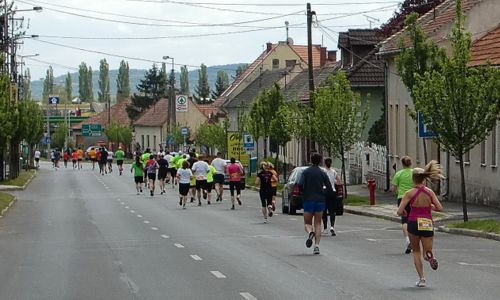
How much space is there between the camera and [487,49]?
109 ft

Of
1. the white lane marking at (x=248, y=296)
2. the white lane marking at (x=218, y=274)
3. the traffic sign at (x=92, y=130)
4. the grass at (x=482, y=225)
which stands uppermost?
the traffic sign at (x=92, y=130)

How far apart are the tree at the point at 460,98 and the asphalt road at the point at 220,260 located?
251cm

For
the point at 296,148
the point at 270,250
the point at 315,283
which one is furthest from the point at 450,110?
the point at 296,148

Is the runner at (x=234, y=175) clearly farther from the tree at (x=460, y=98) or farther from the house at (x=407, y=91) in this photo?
the tree at (x=460, y=98)

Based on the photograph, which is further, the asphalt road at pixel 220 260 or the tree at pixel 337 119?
the tree at pixel 337 119

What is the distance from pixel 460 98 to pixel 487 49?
867cm

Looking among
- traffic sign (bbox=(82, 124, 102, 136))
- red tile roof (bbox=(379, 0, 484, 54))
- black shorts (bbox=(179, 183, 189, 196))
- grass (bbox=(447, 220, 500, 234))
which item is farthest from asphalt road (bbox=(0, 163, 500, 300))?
traffic sign (bbox=(82, 124, 102, 136))

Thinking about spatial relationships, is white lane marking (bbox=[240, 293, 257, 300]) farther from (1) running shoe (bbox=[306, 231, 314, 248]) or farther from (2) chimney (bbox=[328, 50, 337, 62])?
(2) chimney (bbox=[328, 50, 337, 62])

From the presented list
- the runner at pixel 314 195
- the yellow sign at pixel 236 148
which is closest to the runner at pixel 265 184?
the runner at pixel 314 195

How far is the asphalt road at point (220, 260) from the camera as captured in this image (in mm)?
14273

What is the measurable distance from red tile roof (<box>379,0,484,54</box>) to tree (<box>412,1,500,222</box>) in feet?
37.1

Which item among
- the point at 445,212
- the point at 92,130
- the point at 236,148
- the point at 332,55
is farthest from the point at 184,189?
the point at 92,130

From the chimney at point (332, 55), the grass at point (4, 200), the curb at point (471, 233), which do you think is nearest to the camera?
the curb at point (471, 233)

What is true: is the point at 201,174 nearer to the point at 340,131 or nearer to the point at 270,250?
the point at 340,131
